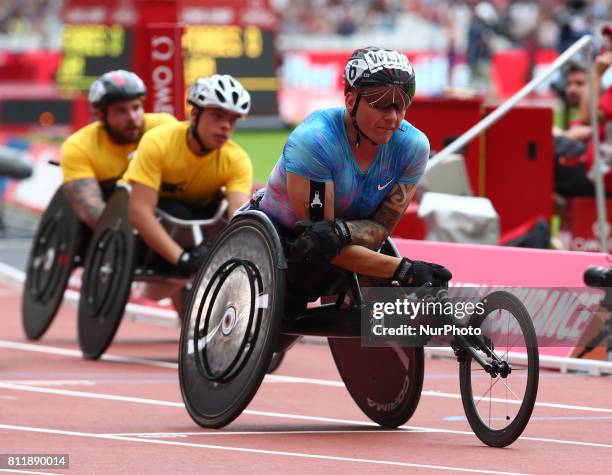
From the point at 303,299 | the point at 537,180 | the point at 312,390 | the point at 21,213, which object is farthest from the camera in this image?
the point at 21,213

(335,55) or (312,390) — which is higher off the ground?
(335,55)

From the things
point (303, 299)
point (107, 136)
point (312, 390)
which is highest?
point (107, 136)

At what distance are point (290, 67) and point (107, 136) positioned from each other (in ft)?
97.3

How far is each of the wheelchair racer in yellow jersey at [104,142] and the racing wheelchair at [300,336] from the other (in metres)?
4.29

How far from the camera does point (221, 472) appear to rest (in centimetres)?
800

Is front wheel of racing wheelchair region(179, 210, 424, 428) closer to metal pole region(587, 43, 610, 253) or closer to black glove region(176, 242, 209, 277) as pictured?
black glove region(176, 242, 209, 277)

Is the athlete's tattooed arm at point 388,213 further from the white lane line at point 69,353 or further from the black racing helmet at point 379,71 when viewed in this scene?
the white lane line at point 69,353

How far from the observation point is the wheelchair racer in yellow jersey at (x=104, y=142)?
46.2 feet

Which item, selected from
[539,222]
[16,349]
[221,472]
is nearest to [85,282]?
[16,349]

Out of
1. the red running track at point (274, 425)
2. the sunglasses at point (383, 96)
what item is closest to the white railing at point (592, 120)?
the red running track at point (274, 425)

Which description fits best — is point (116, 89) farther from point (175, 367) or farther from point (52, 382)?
point (52, 382)

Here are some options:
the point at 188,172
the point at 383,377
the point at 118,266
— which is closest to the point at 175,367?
the point at 118,266

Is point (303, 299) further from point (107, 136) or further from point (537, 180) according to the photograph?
point (537, 180)

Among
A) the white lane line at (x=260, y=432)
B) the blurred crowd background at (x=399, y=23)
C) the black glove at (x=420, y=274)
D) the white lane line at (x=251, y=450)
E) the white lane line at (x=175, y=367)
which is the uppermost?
the blurred crowd background at (x=399, y=23)
